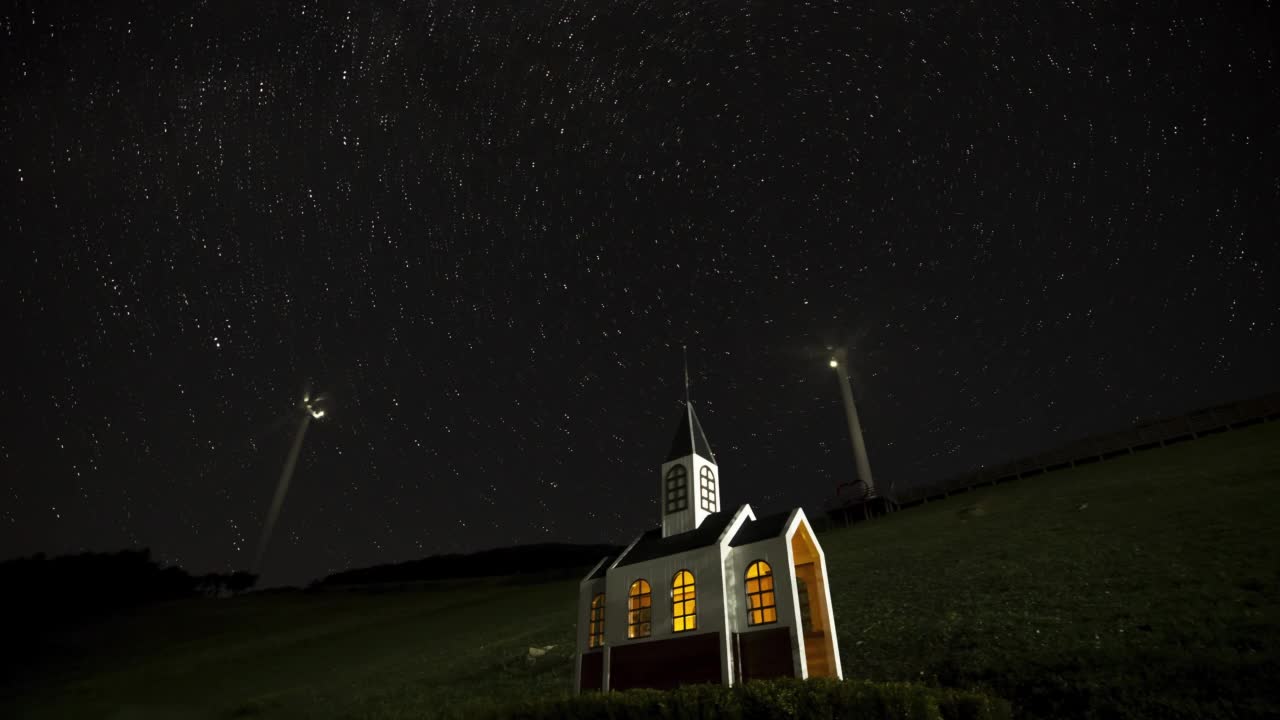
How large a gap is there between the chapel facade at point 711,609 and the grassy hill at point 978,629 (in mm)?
3765

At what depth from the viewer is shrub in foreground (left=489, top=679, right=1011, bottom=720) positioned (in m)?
12.2

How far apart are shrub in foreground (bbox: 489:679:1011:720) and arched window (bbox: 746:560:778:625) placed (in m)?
4.34

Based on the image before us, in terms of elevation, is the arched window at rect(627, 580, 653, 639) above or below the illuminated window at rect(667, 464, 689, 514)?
below

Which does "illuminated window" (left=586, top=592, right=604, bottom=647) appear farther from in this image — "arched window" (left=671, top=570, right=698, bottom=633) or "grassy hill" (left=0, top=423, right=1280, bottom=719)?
"grassy hill" (left=0, top=423, right=1280, bottom=719)

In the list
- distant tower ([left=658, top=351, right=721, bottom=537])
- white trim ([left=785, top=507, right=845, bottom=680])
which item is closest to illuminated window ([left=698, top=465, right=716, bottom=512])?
distant tower ([left=658, top=351, right=721, bottom=537])

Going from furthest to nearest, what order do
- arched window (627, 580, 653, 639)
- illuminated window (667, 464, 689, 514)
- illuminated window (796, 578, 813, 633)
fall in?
1. illuminated window (667, 464, 689, 514)
2. illuminated window (796, 578, 813, 633)
3. arched window (627, 580, 653, 639)

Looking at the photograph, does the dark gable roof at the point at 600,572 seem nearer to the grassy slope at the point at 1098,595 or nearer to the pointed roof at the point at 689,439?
the pointed roof at the point at 689,439

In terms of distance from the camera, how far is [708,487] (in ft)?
83.3

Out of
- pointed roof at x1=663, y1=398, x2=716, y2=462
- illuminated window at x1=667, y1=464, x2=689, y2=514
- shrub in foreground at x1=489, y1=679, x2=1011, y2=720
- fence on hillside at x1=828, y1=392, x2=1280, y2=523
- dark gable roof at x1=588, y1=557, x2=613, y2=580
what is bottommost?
shrub in foreground at x1=489, y1=679, x2=1011, y2=720

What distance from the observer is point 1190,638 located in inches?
677

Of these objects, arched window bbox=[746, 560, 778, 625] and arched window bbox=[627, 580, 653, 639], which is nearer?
arched window bbox=[746, 560, 778, 625]

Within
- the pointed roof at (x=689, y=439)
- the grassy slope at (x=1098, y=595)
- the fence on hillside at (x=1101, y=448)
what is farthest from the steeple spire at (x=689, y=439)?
the fence on hillside at (x=1101, y=448)

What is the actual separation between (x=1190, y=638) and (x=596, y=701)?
16.0 m

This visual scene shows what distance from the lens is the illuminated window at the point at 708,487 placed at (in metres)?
24.9
